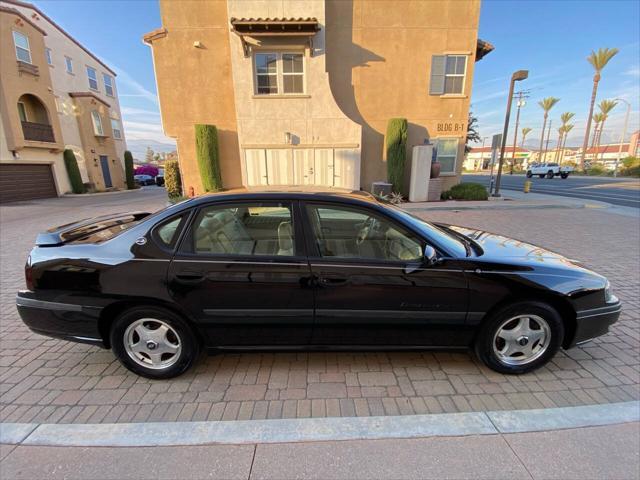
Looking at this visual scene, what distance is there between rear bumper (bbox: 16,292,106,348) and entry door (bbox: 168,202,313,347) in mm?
752

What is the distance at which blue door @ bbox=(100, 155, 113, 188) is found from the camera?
2291 cm

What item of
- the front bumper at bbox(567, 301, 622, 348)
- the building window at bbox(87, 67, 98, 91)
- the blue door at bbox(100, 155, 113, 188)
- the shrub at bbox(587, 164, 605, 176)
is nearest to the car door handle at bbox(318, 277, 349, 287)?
the front bumper at bbox(567, 301, 622, 348)

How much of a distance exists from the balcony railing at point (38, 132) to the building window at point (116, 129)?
689cm

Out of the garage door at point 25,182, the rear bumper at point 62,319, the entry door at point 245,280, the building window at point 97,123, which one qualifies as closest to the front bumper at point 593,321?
the entry door at point 245,280

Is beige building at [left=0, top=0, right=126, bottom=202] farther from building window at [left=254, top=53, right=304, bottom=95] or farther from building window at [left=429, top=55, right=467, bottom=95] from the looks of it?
building window at [left=429, top=55, right=467, bottom=95]

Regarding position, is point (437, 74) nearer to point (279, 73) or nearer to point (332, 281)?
point (279, 73)

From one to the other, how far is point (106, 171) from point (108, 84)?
8580 mm

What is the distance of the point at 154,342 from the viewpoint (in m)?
2.48

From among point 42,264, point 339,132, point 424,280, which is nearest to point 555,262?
point 424,280

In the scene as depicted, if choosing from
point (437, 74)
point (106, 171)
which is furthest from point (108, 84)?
point (437, 74)

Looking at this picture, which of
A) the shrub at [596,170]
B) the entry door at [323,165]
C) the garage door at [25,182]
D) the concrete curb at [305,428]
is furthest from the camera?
the shrub at [596,170]

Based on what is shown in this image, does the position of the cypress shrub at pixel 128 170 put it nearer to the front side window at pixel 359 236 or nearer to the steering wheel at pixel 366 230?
the front side window at pixel 359 236

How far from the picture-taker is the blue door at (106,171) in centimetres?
2291

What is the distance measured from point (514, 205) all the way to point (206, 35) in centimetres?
1374
